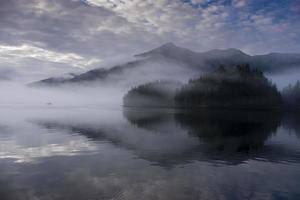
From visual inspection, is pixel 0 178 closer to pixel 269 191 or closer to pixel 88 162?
pixel 88 162

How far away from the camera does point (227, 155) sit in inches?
1895

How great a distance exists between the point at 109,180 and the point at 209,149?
26540 mm

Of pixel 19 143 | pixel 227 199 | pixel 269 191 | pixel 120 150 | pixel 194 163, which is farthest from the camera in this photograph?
pixel 19 143

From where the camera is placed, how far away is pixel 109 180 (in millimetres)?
32250

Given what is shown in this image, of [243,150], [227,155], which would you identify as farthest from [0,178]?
[243,150]

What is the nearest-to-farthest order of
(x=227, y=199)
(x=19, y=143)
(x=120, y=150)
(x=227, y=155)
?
(x=227, y=199), (x=227, y=155), (x=120, y=150), (x=19, y=143)

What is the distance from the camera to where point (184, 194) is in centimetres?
2753

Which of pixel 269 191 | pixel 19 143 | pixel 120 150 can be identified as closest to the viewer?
pixel 269 191

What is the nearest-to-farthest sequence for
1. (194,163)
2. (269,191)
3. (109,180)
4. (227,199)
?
(227,199)
(269,191)
(109,180)
(194,163)

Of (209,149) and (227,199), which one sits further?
(209,149)

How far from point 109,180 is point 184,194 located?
355 inches

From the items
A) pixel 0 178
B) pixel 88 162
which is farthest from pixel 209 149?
pixel 0 178

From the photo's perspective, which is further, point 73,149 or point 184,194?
point 73,149

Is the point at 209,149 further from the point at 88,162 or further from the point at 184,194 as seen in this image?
the point at 184,194
